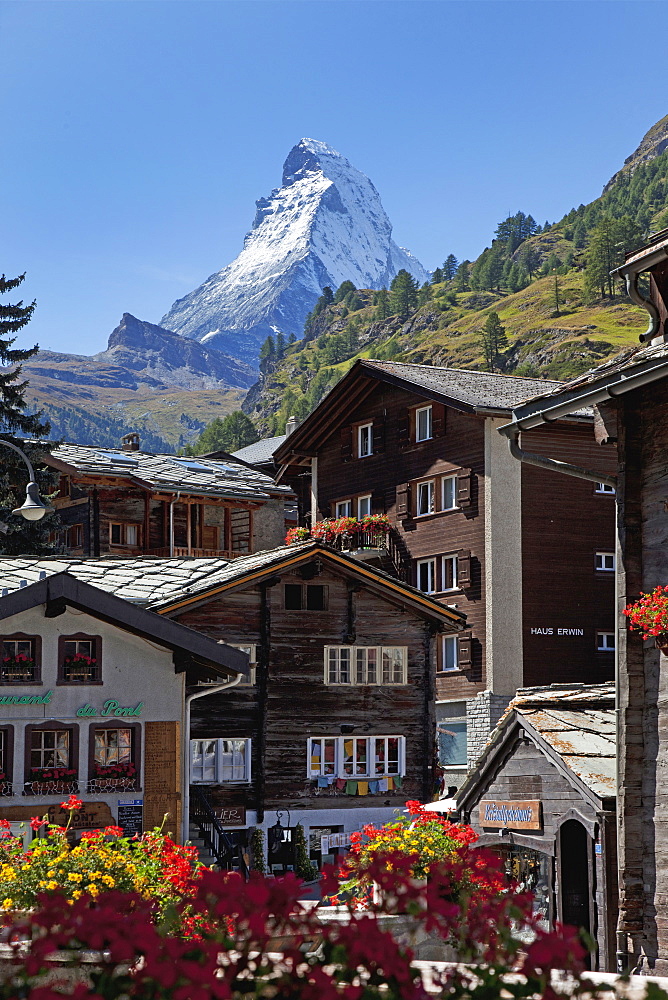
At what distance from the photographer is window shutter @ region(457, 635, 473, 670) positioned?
43812mm

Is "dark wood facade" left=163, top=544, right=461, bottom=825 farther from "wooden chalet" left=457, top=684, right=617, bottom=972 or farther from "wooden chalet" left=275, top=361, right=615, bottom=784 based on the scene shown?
"wooden chalet" left=457, top=684, right=617, bottom=972

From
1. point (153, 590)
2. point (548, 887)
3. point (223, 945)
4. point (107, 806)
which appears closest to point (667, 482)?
point (548, 887)

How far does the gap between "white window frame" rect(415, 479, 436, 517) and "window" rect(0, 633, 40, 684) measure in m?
25.2

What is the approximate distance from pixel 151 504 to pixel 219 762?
58.7ft

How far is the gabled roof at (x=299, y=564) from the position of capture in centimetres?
3055

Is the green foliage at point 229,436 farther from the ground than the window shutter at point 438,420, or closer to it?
farther from the ground

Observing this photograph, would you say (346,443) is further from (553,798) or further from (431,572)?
(553,798)

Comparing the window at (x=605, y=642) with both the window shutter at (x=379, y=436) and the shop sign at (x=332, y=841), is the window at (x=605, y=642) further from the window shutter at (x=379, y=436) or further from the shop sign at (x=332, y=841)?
the shop sign at (x=332, y=841)

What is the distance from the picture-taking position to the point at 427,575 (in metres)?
46.7

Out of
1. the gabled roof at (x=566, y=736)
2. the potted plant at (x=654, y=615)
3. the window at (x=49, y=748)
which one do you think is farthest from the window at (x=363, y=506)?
the potted plant at (x=654, y=615)

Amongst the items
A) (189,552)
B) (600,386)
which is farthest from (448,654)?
(600,386)

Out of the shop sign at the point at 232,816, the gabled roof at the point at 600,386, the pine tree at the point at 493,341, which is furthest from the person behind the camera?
the pine tree at the point at 493,341

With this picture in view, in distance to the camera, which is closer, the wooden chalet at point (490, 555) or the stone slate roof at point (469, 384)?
the wooden chalet at point (490, 555)

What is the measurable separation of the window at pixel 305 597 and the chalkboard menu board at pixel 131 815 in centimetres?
1102
